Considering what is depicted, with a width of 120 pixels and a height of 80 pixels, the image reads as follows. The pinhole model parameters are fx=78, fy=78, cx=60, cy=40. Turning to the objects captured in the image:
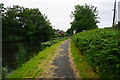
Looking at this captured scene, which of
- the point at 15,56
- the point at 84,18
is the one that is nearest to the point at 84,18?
the point at 84,18

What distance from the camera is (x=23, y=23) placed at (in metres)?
33.6

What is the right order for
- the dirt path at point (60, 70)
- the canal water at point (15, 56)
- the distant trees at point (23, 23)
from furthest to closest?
1. the distant trees at point (23, 23)
2. the canal water at point (15, 56)
3. the dirt path at point (60, 70)

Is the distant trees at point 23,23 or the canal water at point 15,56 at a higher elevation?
the distant trees at point 23,23

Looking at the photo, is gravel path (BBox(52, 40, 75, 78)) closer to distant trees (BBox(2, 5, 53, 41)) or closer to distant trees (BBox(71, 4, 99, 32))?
distant trees (BBox(71, 4, 99, 32))

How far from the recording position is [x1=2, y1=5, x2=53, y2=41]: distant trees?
2975 cm

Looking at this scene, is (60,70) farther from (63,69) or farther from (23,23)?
(23,23)

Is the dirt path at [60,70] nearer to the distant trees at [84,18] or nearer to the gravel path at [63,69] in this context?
the gravel path at [63,69]

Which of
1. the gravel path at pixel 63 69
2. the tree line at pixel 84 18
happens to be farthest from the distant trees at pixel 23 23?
the gravel path at pixel 63 69

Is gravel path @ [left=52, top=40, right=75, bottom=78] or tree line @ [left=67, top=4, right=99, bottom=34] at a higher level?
tree line @ [left=67, top=4, right=99, bottom=34]

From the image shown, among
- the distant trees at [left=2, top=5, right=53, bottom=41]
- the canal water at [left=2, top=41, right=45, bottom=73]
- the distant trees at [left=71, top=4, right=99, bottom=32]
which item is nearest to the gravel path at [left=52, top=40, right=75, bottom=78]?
the canal water at [left=2, top=41, right=45, bottom=73]

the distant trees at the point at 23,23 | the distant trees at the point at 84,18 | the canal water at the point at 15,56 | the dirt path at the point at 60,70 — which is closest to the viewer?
the dirt path at the point at 60,70

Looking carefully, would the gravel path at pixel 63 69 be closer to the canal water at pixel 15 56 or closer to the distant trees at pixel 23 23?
the canal water at pixel 15 56

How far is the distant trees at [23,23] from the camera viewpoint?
29.8 metres

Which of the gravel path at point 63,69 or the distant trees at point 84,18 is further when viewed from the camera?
the distant trees at point 84,18
